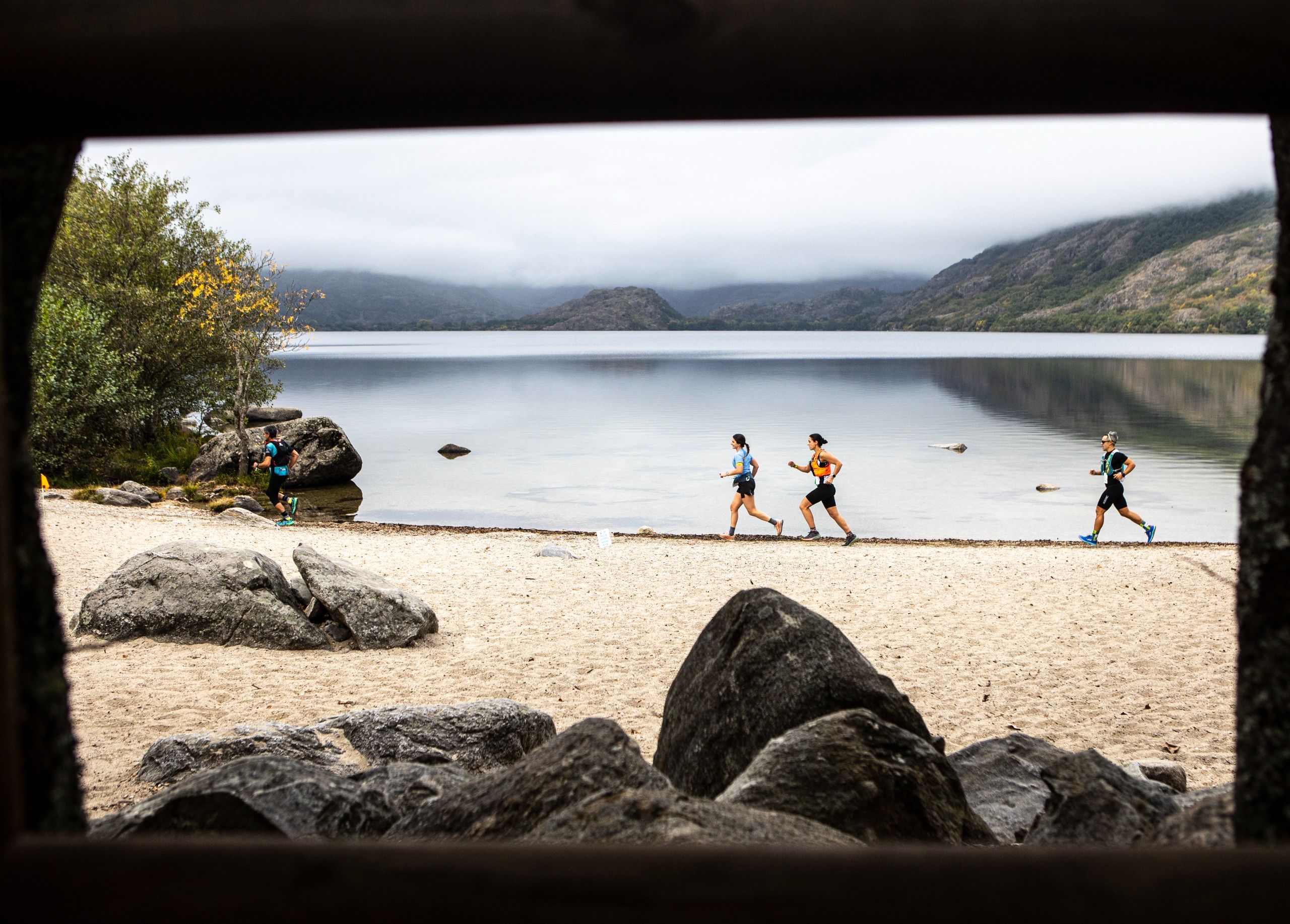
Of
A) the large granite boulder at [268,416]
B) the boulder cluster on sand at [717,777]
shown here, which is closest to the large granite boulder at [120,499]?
the boulder cluster on sand at [717,777]

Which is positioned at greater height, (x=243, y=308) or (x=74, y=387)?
(x=243, y=308)

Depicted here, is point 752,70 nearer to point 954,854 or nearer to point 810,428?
point 954,854

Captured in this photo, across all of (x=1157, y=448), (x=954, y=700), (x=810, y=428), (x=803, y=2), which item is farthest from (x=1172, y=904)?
(x=810, y=428)

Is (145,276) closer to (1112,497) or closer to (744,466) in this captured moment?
(744,466)

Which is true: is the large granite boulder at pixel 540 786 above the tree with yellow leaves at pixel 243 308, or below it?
below

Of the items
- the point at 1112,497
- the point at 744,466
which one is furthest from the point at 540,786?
the point at 1112,497

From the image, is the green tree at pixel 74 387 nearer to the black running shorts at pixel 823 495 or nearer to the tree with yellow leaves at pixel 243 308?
the tree with yellow leaves at pixel 243 308

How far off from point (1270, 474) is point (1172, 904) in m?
0.93

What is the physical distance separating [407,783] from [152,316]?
3143cm

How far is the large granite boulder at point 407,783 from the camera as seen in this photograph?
4.29 meters

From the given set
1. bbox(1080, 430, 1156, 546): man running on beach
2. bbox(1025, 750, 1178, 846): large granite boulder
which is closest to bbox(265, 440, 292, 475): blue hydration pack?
bbox(1080, 430, 1156, 546): man running on beach

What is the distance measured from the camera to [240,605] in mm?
10219

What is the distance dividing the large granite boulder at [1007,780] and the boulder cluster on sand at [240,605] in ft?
23.0

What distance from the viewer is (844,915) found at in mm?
1421
